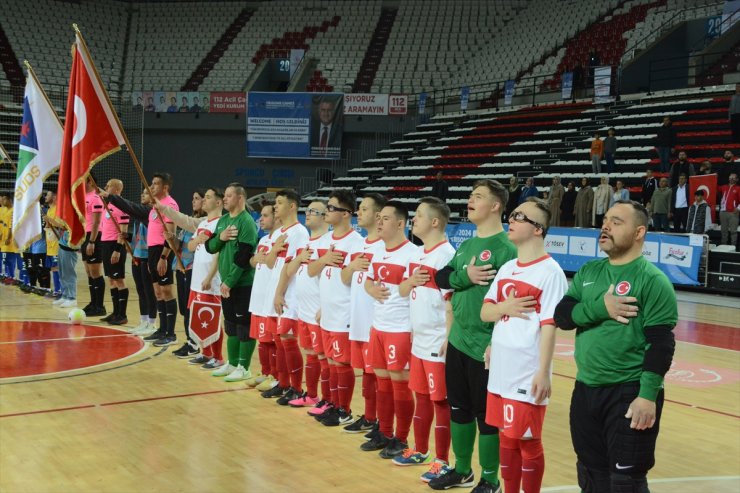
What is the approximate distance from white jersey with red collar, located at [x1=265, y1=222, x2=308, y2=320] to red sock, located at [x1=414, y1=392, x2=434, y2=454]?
6.95ft

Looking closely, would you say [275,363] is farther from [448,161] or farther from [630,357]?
[448,161]

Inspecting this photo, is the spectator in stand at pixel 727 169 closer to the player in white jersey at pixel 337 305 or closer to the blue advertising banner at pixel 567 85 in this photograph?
the blue advertising banner at pixel 567 85

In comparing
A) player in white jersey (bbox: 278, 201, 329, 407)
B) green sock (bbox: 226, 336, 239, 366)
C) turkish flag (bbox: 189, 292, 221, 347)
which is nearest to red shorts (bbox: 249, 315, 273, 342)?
player in white jersey (bbox: 278, 201, 329, 407)

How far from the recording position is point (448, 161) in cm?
2644

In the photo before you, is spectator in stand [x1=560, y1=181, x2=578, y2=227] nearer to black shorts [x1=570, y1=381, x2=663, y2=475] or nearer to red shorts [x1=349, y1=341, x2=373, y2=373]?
red shorts [x1=349, y1=341, x2=373, y2=373]

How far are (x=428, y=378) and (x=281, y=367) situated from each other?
266cm

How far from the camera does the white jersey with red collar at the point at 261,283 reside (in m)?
7.73

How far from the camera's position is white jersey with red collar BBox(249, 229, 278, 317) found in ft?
25.4

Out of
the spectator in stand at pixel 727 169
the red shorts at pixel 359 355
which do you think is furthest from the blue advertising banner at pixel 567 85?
the red shorts at pixel 359 355

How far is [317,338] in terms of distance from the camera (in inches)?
273

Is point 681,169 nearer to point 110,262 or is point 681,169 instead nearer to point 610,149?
point 610,149

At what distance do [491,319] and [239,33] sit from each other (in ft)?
106

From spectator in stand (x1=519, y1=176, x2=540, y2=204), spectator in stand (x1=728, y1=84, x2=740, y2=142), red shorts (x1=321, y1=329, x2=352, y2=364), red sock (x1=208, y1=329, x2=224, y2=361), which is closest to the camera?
red shorts (x1=321, y1=329, x2=352, y2=364)

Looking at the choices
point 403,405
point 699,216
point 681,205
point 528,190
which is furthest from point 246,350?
point 528,190
